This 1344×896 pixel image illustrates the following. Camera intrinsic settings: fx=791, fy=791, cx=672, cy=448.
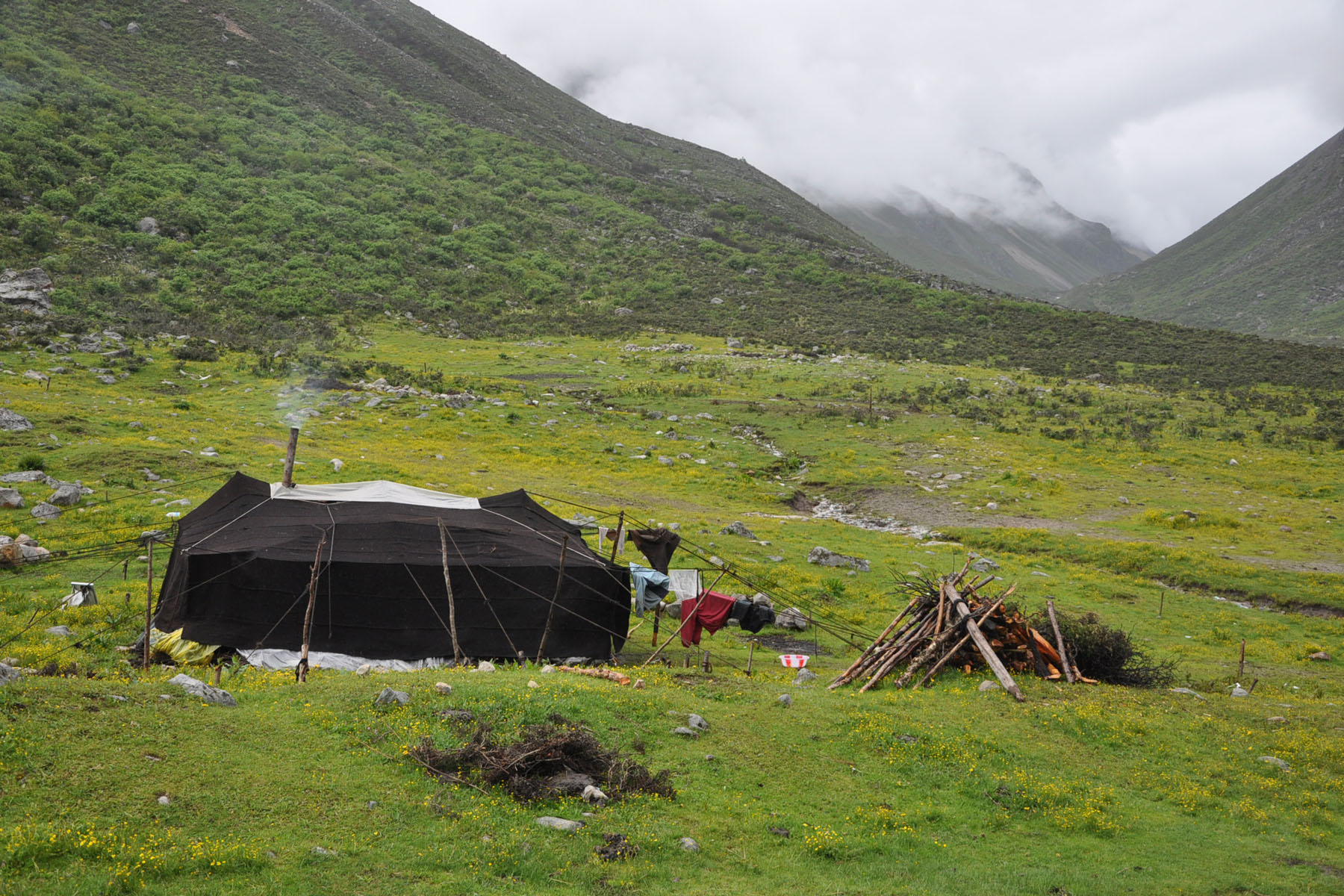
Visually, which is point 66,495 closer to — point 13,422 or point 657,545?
point 13,422

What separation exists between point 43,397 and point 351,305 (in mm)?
34392

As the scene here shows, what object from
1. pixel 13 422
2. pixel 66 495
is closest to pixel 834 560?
pixel 66 495

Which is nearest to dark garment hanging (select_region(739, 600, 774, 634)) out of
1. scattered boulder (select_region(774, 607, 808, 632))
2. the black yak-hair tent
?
scattered boulder (select_region(774, 607, 808, 632))

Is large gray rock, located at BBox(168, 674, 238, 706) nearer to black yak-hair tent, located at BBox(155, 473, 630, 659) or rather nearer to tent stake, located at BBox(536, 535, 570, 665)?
black yak-hair tent, located at BBox(155, 473, 630, 659)

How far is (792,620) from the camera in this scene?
66.9 feet

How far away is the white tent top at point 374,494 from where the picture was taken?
18.3 meters

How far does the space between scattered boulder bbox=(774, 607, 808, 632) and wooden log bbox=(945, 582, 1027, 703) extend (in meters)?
4.63

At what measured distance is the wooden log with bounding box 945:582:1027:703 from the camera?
1510 centimetres

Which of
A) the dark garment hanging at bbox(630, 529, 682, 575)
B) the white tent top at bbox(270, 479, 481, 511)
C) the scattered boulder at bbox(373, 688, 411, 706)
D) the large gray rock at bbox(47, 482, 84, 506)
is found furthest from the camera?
the large gray rock at bbox(47, 482, 84, 506)

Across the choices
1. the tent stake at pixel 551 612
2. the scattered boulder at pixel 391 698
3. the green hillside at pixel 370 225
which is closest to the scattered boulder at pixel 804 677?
the tent stake at pixel 551 612

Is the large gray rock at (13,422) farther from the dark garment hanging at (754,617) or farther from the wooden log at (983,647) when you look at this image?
the wooden log at (983,647)

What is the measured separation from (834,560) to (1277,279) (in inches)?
7118

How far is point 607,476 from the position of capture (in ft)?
114

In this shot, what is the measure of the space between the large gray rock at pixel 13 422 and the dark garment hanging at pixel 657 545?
21.3m
